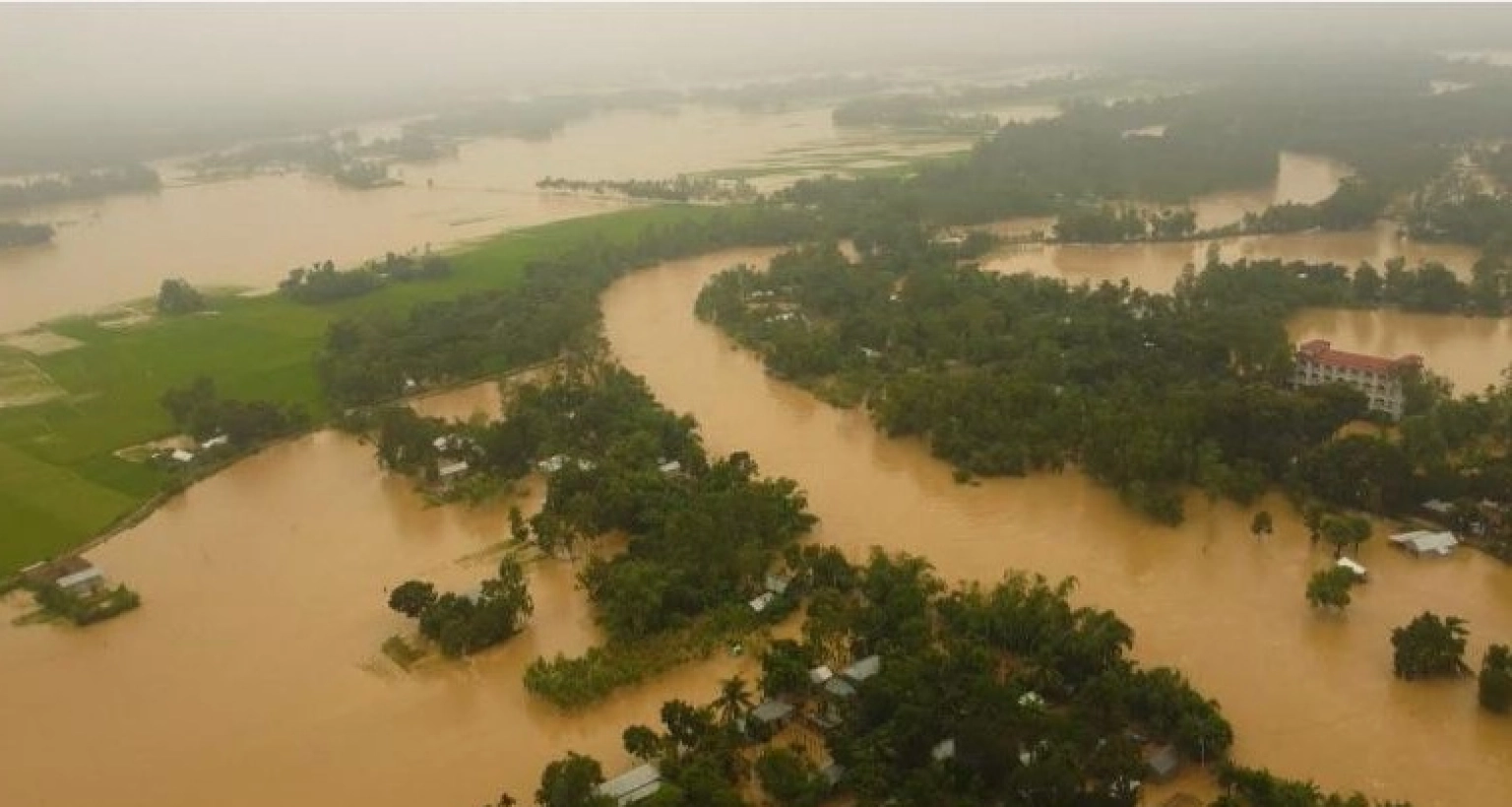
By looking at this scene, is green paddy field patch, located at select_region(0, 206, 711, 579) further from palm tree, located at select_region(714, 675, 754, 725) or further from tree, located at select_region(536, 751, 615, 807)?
palm tree, located at select_region(714, 675, 754, 725)

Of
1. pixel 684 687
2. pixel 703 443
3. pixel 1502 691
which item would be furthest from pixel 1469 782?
pixel 703 443

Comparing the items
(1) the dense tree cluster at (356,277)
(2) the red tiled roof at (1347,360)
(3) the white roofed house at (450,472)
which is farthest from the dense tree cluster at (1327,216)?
(3) the white roofed house at (450,472)

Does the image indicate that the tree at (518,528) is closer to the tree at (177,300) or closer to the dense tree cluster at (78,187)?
the tree at (177,300)

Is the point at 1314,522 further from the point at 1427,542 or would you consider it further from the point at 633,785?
the point at 633,785

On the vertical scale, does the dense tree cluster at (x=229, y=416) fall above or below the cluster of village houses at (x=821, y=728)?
above

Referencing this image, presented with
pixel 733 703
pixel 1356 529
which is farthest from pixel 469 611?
pixel 1356 529

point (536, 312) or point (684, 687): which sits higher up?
point (536, 312)

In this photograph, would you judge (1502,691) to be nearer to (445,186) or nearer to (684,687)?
(684,687)

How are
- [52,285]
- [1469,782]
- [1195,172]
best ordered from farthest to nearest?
[1195,172], [52,285], [1469,782]
